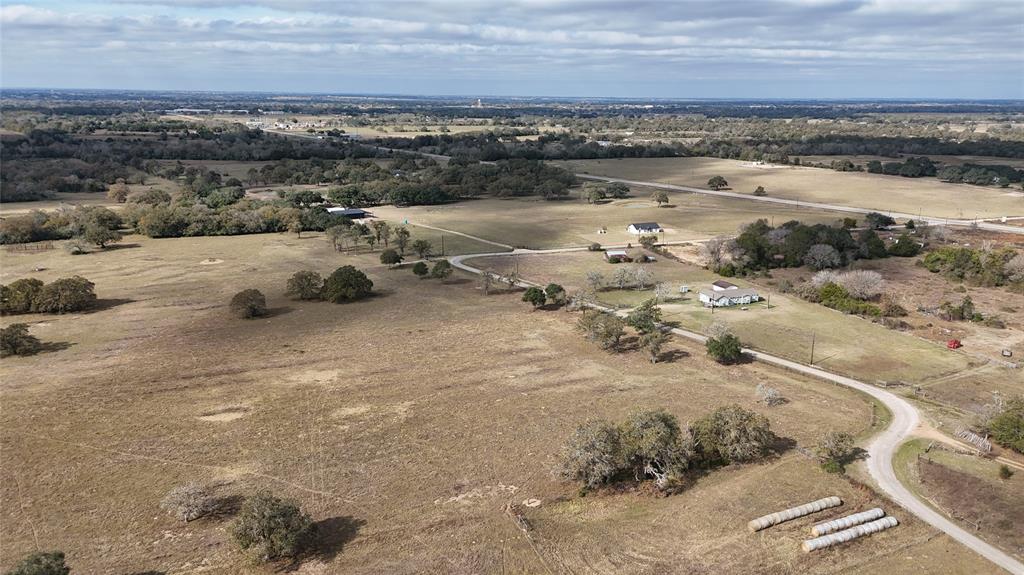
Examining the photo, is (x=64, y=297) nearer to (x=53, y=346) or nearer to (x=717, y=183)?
(x=53, y=346)

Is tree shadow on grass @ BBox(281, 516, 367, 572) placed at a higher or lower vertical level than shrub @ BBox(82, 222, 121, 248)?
lower

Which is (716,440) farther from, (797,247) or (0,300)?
(0,300)

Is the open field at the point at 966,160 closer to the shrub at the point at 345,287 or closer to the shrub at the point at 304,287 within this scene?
the shrub at the point at 345,287

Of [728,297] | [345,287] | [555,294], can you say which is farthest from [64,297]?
[728,297]

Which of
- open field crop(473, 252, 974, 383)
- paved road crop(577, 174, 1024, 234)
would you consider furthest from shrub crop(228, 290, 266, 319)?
paved road crop(577, 174, 1024, 234)

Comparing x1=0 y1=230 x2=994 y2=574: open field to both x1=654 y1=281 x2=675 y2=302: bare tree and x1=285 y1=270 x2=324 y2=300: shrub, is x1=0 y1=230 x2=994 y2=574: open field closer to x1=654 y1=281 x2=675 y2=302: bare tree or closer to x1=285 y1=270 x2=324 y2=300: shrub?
x1=285 y1=270 x2=324 y2=300: shrub

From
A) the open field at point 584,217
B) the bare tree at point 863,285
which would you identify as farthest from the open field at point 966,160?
the bare tree at point 863,285
